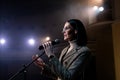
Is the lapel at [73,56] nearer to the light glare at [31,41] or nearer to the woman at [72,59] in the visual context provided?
the woman at [72,59]

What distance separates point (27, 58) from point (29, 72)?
271mm

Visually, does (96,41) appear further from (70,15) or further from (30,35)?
(30,35)

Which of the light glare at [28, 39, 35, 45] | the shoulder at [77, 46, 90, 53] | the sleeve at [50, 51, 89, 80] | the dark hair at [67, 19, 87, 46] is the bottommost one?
the light glare at [28, 39, 35, 45]

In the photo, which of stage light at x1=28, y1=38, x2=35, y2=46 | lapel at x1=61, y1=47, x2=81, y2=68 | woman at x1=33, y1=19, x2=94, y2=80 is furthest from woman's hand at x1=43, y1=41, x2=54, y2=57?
stage light at x1=28, y1=38, x2=35, y2=46

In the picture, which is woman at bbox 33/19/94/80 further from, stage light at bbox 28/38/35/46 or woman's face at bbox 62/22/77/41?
stage light at bbox 28/38/35/46

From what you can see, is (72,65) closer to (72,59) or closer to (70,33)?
(72,59)

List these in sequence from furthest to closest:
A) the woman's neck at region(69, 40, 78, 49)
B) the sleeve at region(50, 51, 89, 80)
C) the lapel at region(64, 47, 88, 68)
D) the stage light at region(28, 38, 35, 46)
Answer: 1. the stage light at region(28, 38, 35, 46)
2. the woman's neck at region(69, 40, 78, 49)
3. the lapel at region(64, 47, 88, 68)
4. the sleeve at region(50, 51, 89, 80)

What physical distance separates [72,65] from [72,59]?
0.07m

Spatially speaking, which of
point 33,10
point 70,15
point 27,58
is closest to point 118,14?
point 70,15

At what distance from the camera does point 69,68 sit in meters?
1.54

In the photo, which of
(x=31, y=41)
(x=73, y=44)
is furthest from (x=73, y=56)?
(x=31, y=41)

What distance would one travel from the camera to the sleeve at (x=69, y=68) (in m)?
1.50

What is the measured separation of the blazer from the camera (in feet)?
4.95

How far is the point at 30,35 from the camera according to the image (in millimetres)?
3648
